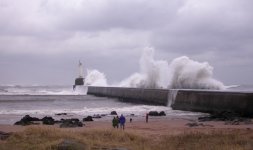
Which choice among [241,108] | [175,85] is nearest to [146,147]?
[241,108]

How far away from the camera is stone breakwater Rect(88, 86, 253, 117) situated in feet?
78.9

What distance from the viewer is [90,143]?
39.7 feet

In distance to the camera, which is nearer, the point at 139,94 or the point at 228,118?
the point at 228,118

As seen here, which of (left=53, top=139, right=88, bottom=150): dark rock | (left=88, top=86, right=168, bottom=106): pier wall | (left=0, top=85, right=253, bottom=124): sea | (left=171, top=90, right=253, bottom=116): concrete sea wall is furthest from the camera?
(left=88, top=86, right=168, bottom=106): pier wall

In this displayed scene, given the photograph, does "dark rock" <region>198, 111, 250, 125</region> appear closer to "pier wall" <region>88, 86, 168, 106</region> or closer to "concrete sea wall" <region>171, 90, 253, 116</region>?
"concrete sea wall" <region>171, 90, 253, 116</region>

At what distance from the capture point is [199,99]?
2923cm

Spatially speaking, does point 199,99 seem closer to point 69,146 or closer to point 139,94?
point 139,94

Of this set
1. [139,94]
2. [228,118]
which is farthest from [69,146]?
[139,94]

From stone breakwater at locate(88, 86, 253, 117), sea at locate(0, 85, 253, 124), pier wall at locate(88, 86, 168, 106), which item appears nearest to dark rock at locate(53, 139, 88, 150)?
sea at locate(0, 85, 253, 124)

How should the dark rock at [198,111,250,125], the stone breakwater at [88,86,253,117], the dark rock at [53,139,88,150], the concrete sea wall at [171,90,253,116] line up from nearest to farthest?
the dark rock at [53,139,88,150] < the dark rock at [198,111,250,125] < the concrete sea wall at [171,90,253,116] < the stone breakwater at [88,86,253,117]

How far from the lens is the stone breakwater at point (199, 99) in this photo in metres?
24.1

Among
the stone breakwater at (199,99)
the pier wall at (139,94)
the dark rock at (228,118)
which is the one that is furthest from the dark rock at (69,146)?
the pier wall at (139,94)

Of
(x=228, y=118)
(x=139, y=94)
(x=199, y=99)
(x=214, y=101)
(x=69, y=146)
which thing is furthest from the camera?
(x=139, y=94)

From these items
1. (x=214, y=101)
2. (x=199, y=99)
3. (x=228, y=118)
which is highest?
(x=199, y=99)
